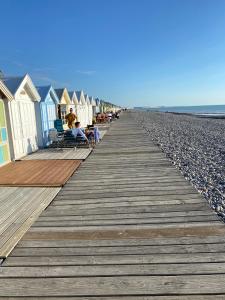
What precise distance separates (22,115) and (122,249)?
25.6ft

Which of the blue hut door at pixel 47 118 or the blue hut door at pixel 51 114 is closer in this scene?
the blue hut door at pixel 47 118

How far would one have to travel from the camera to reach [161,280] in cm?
242

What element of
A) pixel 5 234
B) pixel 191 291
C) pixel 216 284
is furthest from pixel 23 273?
pixel 216 284

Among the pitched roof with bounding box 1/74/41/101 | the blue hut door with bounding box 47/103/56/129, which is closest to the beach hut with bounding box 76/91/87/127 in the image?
the blue hut door with bounding box 47/103/56/129

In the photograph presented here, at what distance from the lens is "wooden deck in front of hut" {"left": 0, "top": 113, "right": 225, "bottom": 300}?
2.34m

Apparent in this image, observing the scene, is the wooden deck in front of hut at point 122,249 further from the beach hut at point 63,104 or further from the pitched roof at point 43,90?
the beach hut at point 63,104

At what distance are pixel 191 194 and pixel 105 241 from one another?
2.15 metres

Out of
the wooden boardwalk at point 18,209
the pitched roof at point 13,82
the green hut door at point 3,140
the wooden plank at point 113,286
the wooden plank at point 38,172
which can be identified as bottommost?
the wooden plank at point 38,172

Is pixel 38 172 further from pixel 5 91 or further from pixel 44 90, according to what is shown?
pixel 44 90

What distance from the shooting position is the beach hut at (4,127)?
800 centimetres

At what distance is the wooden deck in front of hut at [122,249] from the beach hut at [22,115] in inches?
181

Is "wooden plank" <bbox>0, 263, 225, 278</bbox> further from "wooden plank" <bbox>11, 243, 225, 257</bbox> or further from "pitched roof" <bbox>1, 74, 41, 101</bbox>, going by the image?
"pitched roof" <bbox>1, 74, 41, 101</bbox>

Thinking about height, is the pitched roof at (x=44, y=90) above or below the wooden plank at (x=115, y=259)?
above

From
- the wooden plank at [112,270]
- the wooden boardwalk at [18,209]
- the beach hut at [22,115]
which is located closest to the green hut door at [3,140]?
the beach hut at [22,115]
